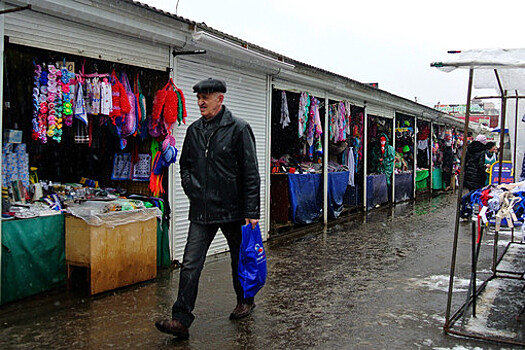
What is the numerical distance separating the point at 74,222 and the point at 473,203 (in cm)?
414

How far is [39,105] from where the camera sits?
17.5 feet

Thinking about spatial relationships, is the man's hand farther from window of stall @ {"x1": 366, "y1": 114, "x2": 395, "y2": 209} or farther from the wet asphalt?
window of stall @ {"x1": 366, "y1": 114, "x2": 395, "y2": 209}

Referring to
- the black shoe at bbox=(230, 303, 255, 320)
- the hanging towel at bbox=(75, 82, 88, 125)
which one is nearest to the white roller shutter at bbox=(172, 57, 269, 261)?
the hanging towel at bbox=(75, 82, 88, 125)

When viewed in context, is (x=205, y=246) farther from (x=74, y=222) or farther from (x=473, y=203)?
(x=473, y=203)

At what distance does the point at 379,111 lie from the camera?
1507 cm

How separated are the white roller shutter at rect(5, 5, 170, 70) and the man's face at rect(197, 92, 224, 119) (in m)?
1.94

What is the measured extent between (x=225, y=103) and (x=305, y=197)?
3363mm

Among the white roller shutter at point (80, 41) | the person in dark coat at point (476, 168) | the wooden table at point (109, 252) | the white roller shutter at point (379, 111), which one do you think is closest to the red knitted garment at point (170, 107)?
the white roller shutter at point (80, 41)

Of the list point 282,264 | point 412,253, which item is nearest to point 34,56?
point 282,264

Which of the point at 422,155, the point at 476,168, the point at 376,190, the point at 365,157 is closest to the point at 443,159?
the point at 422,155

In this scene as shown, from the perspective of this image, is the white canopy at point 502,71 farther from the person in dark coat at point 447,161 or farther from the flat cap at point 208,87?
the person in dark coat at point 447,161

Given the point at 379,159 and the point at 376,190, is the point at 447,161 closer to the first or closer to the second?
the point at 379,159

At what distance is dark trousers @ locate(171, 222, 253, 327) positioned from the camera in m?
4.33

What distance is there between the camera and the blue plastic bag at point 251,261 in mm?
4656
